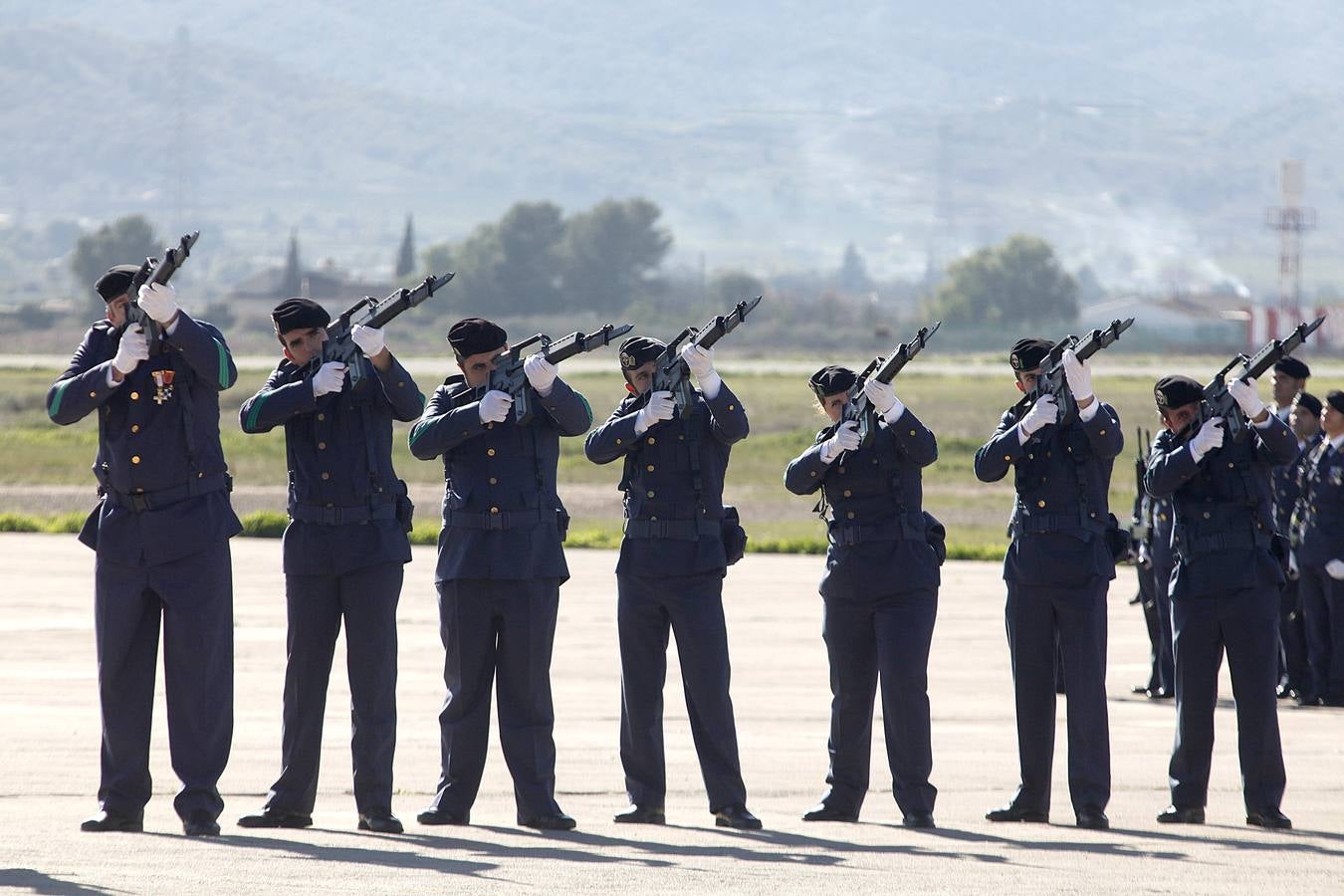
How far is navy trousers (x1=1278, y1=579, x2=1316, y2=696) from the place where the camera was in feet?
45.2

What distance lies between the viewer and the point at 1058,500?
30.9 ft

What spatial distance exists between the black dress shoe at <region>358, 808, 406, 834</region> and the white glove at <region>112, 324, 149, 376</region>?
84.3 inches

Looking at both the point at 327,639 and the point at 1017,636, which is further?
the point at 1017,636

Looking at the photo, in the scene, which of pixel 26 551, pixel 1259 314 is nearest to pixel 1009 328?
pixel 1259 314

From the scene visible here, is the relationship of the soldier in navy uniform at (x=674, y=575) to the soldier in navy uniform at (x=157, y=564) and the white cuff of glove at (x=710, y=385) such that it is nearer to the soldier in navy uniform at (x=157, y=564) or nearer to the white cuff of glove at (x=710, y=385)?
the white cuff of glove at (x=710, y=385)

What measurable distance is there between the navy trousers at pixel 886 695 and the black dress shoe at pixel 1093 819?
2.25 feet

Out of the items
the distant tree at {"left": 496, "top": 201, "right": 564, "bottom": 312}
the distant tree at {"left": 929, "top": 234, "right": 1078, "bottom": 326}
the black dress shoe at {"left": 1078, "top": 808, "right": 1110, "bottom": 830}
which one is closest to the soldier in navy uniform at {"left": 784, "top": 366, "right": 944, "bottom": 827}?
the black dress shoe at {"left": 1078, "top": 808, "right": 1110, "bottom": 830}

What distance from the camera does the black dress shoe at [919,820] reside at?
29.5ft

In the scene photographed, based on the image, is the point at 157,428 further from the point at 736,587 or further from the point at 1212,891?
the point at 736,587

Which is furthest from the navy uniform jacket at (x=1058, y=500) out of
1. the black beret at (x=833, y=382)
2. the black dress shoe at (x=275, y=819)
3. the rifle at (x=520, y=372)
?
the black dress shoe at (x=275, y=819)

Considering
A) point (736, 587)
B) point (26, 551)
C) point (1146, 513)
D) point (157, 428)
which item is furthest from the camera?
point (26, 551)

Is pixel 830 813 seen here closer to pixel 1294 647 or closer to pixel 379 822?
pixel 379 822

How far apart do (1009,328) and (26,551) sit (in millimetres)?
121355

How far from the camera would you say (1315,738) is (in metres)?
12.0
